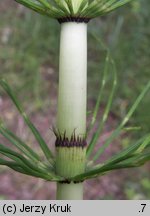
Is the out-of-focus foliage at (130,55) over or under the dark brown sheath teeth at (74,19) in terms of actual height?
over

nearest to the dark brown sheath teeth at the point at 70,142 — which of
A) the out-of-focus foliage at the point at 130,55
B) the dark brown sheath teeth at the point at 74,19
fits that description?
the dark brown sheath teeth at the point at 74,19

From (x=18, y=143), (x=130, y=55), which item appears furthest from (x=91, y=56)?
(x=18, y=143)

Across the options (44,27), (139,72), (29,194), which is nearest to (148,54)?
(139,72)

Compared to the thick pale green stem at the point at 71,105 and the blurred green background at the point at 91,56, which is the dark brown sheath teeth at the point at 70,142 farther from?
the blurred green background at the point at 91,56

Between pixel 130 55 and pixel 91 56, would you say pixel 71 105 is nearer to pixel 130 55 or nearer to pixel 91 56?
pixel 130 55
